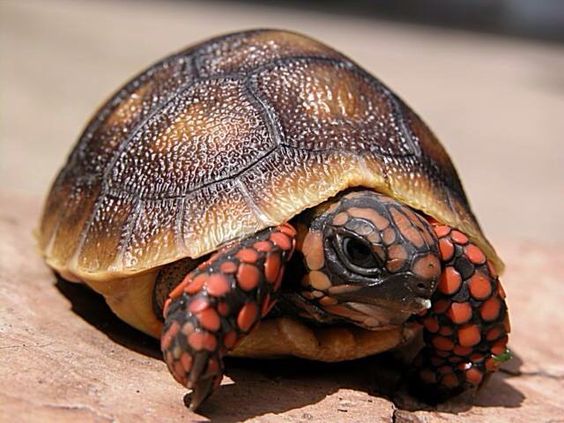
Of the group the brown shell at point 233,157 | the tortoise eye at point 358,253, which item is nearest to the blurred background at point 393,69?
the brown shell at point 233,157

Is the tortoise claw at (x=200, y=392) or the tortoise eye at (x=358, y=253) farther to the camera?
the tortoise eye at (x=358, y=253)

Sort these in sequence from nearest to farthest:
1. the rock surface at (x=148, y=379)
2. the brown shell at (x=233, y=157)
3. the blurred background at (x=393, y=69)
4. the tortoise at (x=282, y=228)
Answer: the rock surface at (x=148, y=379)
the tortoise at (x=282, y=228)
the brown shell at (x=233, y=157)
the blurred background at (x=393, y=69)

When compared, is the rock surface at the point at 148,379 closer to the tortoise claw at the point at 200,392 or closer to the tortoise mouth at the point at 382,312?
the tortoise claw at the point at 200,392

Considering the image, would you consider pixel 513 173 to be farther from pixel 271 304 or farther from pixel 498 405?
pixel 271 304

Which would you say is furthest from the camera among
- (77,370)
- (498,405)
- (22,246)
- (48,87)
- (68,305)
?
(48,87)

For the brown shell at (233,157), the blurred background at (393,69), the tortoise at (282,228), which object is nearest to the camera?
the tortoise at (282,228)

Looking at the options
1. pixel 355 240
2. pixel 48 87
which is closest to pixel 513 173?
pixel 48 87

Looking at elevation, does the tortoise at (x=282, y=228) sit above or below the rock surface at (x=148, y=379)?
above
